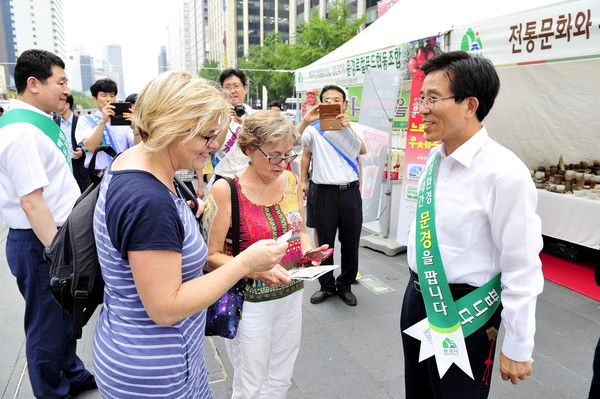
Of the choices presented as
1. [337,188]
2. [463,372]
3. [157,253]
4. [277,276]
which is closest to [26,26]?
[337,188]

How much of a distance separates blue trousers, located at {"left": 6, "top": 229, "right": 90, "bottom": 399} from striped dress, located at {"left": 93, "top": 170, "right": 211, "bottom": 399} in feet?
3.60

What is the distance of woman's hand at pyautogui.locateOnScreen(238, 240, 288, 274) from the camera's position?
3.90ft

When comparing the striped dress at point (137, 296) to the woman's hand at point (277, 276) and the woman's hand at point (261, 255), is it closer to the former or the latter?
the woman's hand at point (261, 255)

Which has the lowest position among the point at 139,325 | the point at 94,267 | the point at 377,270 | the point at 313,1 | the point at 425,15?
the point at 377,270

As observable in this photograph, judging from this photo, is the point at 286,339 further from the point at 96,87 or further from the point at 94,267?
the point at 96,87

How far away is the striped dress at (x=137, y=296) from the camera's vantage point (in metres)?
1.03

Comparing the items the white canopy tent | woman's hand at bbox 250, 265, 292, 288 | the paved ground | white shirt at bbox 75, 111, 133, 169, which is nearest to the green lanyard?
woman's hand at bbox 250, 265, 292, 288

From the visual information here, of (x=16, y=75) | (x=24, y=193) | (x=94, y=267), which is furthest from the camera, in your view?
(x=16, y=75)

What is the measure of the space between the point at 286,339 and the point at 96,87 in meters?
4.04

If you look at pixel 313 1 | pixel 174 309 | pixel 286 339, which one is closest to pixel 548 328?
pixel 286 339

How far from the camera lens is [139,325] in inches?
46.3

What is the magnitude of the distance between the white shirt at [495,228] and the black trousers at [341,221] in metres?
1.99

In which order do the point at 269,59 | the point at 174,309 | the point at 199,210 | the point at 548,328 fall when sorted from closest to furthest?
the point at 174,309 → the point at 199,210 → the point at 548,328 → the point at 269,59

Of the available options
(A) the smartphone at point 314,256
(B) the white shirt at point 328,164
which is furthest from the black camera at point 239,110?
(A) the smartphone at point 314,256
